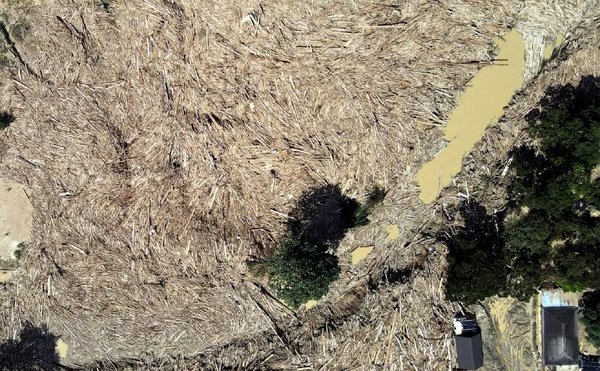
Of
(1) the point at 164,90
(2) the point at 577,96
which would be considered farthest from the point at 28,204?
(2) the point at 577,96

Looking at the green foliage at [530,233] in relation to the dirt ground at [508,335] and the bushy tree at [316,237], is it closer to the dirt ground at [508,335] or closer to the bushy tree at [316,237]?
the dirt ground at [508,335]

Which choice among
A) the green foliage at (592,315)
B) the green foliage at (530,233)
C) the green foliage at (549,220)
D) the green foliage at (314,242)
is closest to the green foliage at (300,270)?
the green foliage at (314,242)

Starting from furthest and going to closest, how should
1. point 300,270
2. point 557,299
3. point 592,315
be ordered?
1. point 557,299
2. point 592,315
3. point 300,270

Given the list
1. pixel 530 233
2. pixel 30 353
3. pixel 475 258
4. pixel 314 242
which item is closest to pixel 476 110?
A: pixel 530 233

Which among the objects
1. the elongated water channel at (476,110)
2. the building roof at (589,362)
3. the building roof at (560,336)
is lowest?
the building roof at (589,362)

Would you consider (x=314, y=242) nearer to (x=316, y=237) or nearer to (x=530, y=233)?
(x=316, y=237)

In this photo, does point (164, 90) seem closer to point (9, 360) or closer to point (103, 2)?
point (103, 2)
